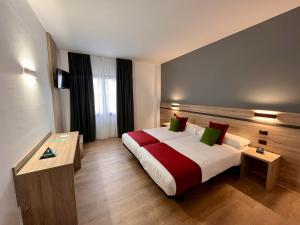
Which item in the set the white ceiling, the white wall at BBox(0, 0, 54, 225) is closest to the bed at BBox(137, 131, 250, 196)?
the white wall at BBox(0, 0, 54, 225)

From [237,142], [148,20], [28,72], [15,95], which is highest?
[148,20]

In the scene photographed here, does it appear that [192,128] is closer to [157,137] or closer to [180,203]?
[157,137]

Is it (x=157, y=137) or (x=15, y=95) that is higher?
(x=15, y=95)

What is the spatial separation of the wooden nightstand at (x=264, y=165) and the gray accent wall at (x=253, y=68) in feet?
2.61

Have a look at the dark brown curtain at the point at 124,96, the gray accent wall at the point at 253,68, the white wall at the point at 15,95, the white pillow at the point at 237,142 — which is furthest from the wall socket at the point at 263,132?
the dark brown curtain at the point at 124,96

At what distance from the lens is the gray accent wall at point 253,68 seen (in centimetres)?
205

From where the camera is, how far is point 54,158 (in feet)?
5.21

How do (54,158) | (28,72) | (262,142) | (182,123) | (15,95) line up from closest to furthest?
(15,95) < (54,158) < (28,72) < (262,142) < (182,123)

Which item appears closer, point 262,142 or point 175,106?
point 262,142

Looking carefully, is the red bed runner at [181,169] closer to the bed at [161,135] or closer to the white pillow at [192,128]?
the bed at [161,135]

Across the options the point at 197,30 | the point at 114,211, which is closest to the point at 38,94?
the point at 114,211

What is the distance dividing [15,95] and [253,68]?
3.52 metres

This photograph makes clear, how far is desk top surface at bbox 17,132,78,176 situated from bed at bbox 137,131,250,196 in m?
1.10

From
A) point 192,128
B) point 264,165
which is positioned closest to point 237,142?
point 264,165
